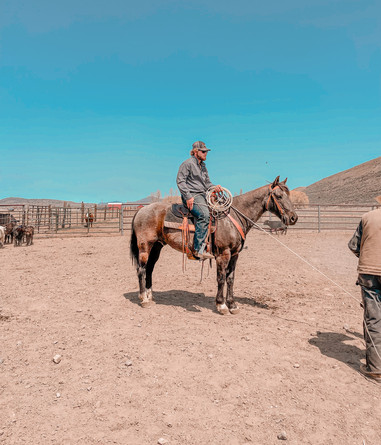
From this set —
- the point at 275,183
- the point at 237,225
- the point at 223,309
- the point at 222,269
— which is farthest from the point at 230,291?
the point at 275,183

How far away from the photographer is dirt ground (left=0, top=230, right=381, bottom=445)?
2334 mm

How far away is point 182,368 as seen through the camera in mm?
3188

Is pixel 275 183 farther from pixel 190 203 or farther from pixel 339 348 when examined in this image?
pixel 339 348

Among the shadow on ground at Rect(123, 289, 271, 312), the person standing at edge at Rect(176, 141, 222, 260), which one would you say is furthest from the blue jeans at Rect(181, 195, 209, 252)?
the shadow on ground at Rect(123, 289, 271, 312)

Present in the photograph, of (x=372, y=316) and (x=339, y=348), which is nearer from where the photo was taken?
(x=372, y=316)

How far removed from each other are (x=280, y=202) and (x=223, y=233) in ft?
3.50

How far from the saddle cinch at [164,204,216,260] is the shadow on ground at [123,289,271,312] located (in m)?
0.99

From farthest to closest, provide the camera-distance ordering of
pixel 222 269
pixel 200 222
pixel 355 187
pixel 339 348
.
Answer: pixel 355 187 < pixel 222 269 < pixel 200 222 < pixel 339 348

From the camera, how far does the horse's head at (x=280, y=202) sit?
4.81m

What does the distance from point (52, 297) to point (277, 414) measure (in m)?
4.56

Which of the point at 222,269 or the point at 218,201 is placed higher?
the point at 218,201

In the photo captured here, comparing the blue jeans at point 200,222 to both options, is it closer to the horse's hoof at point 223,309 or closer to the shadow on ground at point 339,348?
the horse's hoof at point 223,309

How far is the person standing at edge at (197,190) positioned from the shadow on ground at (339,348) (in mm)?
1934

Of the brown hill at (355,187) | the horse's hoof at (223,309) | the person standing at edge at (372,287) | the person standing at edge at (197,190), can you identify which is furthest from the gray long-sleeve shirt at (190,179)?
the brown hill at (355,187)
